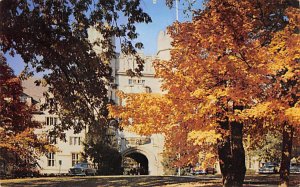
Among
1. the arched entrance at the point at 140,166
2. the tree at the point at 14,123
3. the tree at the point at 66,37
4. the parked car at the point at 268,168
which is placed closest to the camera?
the tree at the point at 66,37

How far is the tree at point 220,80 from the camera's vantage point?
1036 cm

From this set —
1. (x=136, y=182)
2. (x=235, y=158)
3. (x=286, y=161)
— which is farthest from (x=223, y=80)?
(x=136, y=182)

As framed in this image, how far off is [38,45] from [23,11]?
818 mm

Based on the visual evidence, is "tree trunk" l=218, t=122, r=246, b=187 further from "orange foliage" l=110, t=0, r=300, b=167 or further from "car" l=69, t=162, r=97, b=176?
"car" l=69, t=162, r=97, b=176

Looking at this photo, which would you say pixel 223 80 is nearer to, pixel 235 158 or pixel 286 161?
pixel 235 158

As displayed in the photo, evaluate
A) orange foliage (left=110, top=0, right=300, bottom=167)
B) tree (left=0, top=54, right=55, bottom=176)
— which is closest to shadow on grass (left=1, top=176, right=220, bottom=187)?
tree (left=0, top=54, right=55, bottom=176)

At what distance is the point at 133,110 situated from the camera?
11586 mm

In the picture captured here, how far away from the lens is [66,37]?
30.9 feet

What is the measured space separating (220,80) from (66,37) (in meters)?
4.12

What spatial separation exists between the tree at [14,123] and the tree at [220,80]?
6.44m

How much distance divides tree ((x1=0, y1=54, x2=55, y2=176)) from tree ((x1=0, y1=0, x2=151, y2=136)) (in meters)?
4.47

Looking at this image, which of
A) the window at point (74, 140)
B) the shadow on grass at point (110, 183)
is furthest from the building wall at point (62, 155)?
the shadow on grass at point (110, 183)

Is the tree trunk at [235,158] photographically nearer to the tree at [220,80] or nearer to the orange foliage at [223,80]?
the tree at [220,80]

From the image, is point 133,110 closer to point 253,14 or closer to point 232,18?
point 232,18
